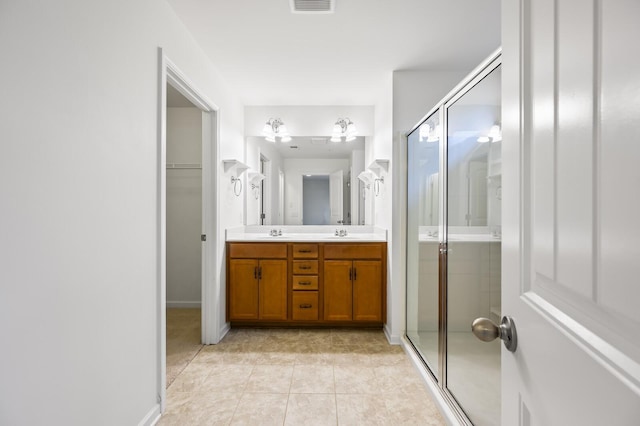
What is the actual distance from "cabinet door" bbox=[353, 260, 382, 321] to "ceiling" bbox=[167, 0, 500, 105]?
1684 mm

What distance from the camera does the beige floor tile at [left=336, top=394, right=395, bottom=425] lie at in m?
1.75

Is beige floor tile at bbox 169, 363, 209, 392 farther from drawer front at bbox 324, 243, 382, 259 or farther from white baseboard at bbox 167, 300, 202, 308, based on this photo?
white baseboard at bbox 167, 300, 202, 308

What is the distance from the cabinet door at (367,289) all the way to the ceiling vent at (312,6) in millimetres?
2049

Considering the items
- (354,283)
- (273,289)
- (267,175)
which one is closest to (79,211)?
(273,289)

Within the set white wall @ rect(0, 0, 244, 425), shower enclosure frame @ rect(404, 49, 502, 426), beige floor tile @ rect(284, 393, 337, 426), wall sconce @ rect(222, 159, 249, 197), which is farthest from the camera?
wall sconce @ rect(222, 159, 249, 197)

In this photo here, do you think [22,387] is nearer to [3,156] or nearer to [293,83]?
[3,156]

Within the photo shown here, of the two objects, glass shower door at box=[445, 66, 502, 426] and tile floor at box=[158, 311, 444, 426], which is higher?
glass shower door at box=[445, 66, 502, 426]

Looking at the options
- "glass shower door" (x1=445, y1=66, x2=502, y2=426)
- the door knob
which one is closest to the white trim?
the door knob

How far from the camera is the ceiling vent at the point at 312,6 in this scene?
72.9 inches

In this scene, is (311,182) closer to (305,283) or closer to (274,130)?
(274,130)

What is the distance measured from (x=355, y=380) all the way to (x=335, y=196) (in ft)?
6.70

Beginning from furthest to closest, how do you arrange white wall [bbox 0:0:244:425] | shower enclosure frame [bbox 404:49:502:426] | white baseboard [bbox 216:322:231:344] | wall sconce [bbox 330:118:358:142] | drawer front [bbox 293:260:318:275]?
wall sconce [bbox 330:118:358:142] → drawer front [bbox 293:260:318:275] → white baseboard [bbox 216:322:231:344] → shower enclosure frame [bbox 404:49:502:426] → white wall [bbox 0:0:244:425]

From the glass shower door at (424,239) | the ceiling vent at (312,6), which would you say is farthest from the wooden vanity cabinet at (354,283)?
the ceiling vent at (312,6)

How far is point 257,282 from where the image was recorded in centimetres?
306
